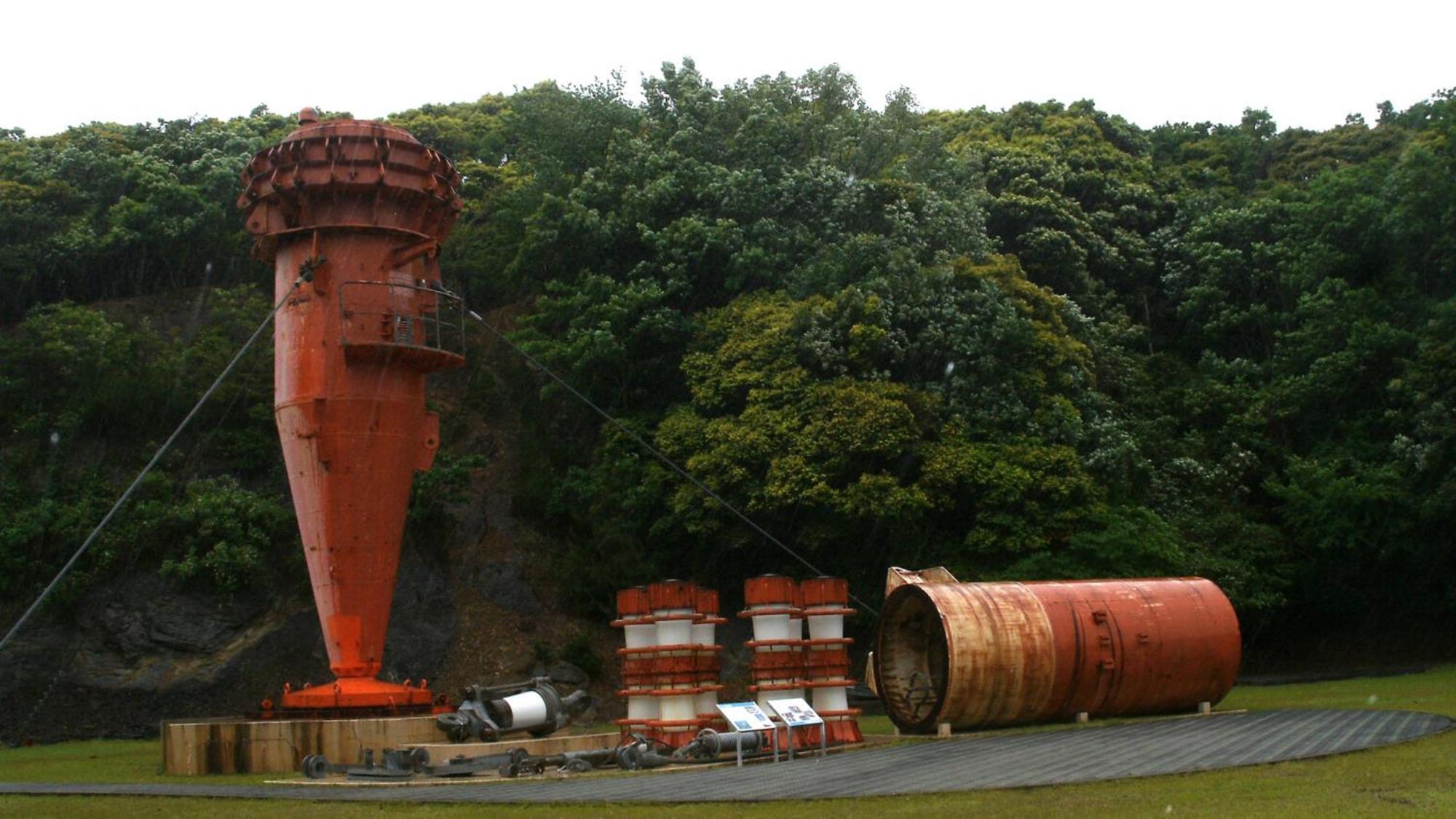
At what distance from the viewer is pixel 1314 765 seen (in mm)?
11781

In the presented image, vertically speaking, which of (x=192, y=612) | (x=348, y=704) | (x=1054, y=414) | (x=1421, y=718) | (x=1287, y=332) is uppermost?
(x=1287, y=332)

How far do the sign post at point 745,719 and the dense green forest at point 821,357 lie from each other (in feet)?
35.7

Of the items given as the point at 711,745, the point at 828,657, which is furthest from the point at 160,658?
the point at 711,745

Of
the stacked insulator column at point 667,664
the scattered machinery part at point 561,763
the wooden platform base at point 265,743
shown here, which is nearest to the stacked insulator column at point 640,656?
the stacked insulator column at point 667,664

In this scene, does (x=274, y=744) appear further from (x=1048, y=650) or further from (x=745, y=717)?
(x=1048, y=650)

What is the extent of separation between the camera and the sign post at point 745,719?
574 inches

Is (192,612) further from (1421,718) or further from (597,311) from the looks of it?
(1421,718)

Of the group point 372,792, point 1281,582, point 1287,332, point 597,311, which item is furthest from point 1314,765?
point 1287,332

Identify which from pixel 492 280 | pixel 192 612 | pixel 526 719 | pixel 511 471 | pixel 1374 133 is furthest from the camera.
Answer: pixel 1374 133

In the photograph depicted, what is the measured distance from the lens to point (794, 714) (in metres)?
15.2

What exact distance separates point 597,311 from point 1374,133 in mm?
28681

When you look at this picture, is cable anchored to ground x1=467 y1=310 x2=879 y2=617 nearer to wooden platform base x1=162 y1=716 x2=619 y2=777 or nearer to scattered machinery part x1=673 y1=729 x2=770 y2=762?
scattered machinery part x1=673 y1=729 x2=770 y2=762

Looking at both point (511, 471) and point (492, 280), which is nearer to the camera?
point (511, 471)

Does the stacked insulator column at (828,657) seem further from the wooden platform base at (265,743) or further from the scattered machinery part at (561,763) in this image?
the wooden platform base at (265,743)
